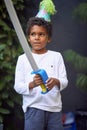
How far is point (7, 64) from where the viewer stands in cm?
373

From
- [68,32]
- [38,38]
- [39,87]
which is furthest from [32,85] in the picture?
[68,32]

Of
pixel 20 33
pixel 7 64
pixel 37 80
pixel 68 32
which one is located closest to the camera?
pixel 20 33

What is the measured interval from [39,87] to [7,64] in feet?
3.53

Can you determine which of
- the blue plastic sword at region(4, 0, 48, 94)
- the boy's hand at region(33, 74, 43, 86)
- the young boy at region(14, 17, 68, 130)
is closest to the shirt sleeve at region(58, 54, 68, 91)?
the young boy at region(14, 17, 68, 130)

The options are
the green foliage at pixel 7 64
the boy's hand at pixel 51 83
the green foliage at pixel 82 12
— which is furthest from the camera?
the green foliage at pixel 82 12

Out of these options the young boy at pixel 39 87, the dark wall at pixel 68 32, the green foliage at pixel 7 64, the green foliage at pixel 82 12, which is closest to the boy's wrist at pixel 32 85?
the young boy at pixel 39 87

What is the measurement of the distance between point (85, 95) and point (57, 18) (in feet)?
3.38

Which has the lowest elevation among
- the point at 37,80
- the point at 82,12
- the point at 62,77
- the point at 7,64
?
the point at 7,64

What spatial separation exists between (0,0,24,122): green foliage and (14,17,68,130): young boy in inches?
36.7

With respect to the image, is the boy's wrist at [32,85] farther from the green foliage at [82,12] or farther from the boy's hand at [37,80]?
the green foliage at [82,12]

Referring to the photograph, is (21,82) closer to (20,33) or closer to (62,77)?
(62,77)

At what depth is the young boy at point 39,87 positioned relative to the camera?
273 centimetres

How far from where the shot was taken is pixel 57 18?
4.66 m

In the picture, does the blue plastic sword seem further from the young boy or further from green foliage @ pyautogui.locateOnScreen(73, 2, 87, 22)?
green foliage @ pyautogui.locateOnScreen(73, 2, 87, 22)
